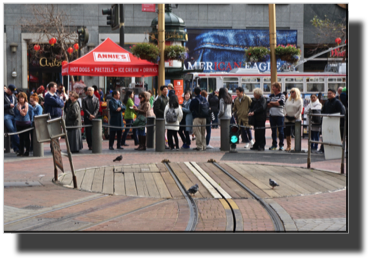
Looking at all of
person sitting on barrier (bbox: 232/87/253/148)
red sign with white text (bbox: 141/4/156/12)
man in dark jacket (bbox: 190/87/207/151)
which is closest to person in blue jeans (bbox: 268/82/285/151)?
person sitting on barrier (bbox: 232/87/253/148)

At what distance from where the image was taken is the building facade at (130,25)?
1481 inches

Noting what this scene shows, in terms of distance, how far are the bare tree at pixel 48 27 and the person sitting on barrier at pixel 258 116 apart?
20.5 m

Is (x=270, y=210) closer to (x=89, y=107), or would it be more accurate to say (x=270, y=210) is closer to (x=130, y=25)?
(x=89, y=107)

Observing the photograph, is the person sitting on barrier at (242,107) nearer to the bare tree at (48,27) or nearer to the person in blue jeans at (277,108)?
the person in blue jeans at (277,108)

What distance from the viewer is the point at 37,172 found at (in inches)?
447

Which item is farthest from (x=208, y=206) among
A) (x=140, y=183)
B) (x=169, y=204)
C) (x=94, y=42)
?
(x=94, y=42)

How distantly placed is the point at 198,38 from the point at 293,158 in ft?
86.9

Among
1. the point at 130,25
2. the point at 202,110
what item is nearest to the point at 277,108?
the point at 202,110

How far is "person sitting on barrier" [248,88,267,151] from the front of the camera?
1544cm

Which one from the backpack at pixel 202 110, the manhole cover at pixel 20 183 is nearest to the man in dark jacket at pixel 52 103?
the backpack at pixel 202 110

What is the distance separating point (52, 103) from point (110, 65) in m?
4.31

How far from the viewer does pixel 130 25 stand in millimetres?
38844

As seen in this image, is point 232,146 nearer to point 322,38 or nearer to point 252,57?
point 252,57

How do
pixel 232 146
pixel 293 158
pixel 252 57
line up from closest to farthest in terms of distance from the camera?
pixel 293 158 < pixel 232 146 < pixel 252 57
